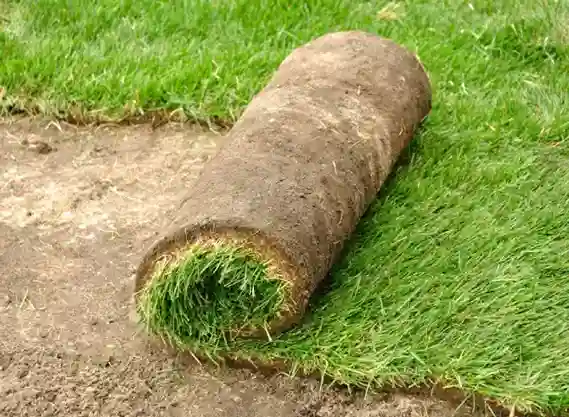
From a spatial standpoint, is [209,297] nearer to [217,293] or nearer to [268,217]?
[217,293]

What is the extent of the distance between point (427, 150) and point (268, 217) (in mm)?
1291

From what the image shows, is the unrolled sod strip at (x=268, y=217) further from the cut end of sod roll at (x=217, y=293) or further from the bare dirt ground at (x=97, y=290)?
the bare dirt ground at (x=97, y=290)

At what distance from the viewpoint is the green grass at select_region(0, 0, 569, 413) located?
264 centimetres

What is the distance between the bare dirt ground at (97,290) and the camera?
2.56 m

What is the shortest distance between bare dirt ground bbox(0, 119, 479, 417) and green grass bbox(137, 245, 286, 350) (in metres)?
0.11

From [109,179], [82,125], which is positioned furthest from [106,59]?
[109,179]

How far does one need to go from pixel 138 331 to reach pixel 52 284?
402 mm

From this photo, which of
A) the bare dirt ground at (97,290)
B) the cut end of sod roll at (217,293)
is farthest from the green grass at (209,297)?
the bare dirt ground at (97,290)

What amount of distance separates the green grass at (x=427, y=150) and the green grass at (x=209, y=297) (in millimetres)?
72

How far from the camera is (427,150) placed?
145 inches

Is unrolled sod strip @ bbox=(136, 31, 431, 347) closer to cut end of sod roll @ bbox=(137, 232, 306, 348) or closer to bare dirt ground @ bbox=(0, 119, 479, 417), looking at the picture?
cut end of sod roll @ bbox=(137, 232, 306, 348)

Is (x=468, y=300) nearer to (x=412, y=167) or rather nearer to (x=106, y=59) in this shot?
(x=412, y=167)

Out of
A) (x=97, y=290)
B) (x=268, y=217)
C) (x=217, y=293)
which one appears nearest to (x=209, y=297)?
(x=217, y=293)

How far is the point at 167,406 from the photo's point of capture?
2.55m
